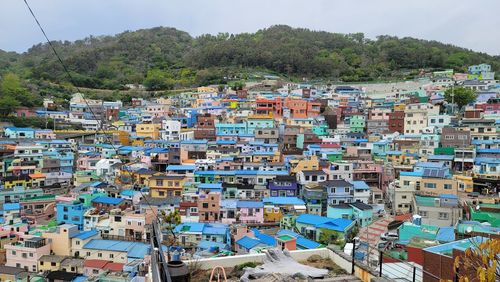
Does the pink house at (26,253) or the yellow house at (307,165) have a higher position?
the yellow house at (307,165)

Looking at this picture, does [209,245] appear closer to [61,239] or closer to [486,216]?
[61,239]

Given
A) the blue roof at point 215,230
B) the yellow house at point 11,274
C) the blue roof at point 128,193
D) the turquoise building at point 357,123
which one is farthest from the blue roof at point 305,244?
the turquoise building at point 357,123

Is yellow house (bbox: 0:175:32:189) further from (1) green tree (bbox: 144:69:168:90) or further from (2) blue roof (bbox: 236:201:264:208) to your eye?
(1) green tree (bbox: 144:69:168:90)

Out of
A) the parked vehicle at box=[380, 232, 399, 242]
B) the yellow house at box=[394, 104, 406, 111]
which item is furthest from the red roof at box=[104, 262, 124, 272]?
the yellow house at box=[394, 104, 406, 111]

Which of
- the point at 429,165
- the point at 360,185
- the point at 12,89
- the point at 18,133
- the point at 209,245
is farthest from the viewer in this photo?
the point at 12,89

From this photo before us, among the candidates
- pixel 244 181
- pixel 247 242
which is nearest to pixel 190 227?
pixel 247 242

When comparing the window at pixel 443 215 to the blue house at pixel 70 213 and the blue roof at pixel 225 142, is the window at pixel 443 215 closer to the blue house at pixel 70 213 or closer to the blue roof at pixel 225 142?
the blue roof at pixel 225 142
